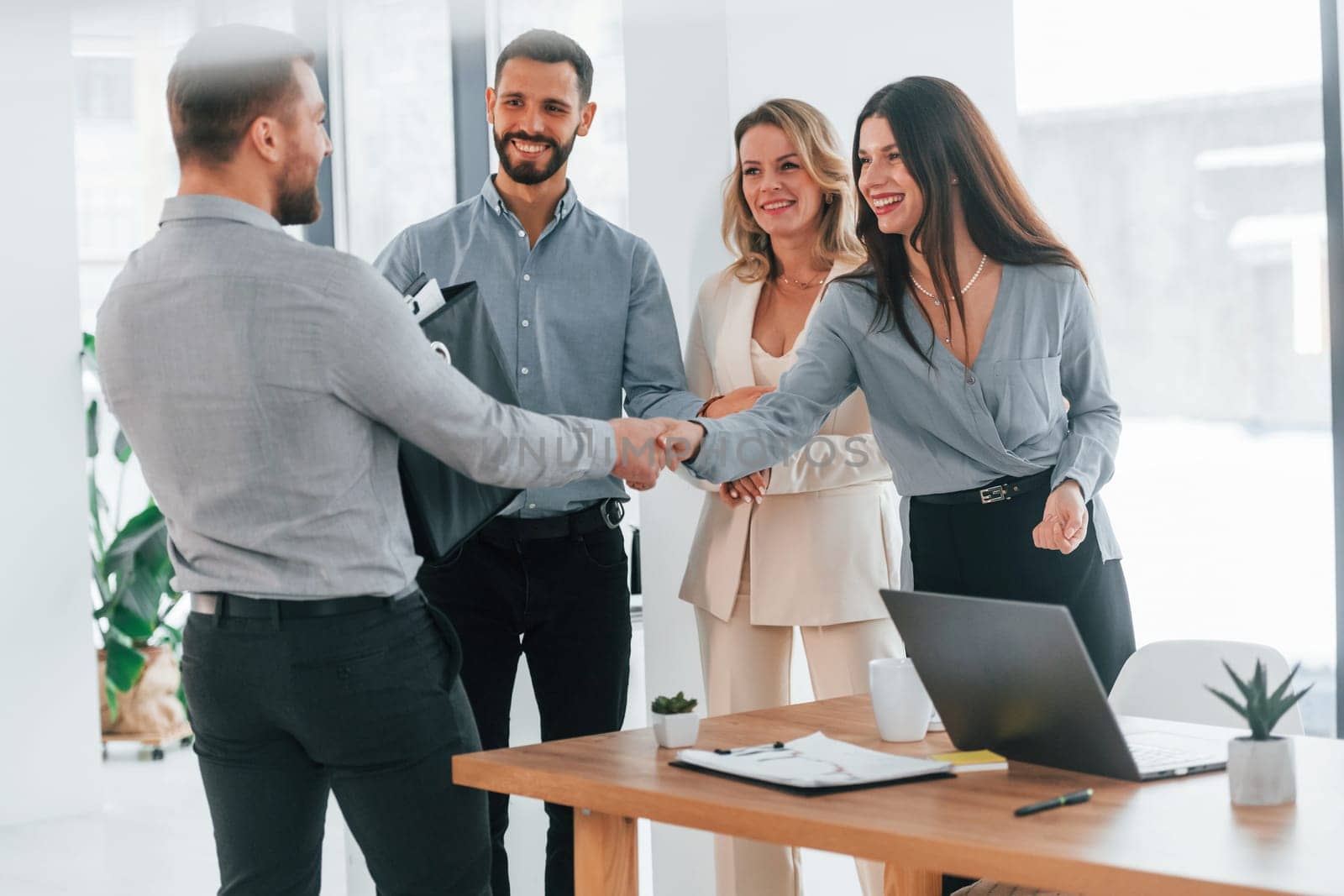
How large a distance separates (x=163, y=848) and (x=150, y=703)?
1283 millimetres

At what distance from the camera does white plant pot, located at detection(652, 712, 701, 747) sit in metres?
1.76

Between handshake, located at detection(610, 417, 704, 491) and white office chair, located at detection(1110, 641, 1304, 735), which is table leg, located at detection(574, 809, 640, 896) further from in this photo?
white office chair, located at detection(1110, 641, 1304, 735)

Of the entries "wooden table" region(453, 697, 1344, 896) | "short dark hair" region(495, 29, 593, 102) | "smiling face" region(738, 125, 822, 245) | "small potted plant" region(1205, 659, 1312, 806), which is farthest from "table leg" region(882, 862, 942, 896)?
"short dark hair" region(495, 29, 593, 102)

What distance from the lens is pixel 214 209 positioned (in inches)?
70.1

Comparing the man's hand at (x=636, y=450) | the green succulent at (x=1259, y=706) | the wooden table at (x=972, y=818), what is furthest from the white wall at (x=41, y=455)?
the green succulent at (x=1259, y=706)

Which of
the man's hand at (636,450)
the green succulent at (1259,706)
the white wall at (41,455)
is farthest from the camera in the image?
the white wall at (41,455)

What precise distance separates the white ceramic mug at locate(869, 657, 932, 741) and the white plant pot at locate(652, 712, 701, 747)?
22 cm

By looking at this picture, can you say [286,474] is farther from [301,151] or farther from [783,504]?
[783,504]

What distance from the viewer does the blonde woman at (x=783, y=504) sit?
2.76 m

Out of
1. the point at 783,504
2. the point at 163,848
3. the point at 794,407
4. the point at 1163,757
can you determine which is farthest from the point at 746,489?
the point at 163,848

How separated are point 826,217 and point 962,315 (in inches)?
20.6

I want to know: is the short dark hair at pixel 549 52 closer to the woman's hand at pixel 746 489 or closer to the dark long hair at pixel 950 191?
the dark long hair at pixel 950 191

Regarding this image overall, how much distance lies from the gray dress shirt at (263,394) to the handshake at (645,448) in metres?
0.43

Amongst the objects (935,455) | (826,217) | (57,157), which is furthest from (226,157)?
(57,157)
